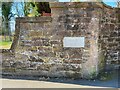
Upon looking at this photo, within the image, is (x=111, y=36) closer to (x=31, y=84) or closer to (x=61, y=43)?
(x=61, y=43)

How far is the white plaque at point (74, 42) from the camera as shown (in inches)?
225

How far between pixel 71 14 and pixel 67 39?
2.00ft

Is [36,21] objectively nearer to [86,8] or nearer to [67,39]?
[67,39]

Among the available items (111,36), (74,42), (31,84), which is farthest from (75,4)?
(31,84)

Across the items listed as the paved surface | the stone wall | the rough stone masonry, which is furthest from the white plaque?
the paved surface

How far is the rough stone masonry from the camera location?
18.7 ft

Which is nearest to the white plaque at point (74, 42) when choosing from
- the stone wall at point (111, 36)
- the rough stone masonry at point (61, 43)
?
the rough stone masonry at point (61, 43)

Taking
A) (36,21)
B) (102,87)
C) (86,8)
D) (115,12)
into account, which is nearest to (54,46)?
(36,21)

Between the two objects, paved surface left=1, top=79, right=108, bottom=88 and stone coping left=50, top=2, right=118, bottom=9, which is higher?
stone coping left=50, top=2, right=118, bottom=9

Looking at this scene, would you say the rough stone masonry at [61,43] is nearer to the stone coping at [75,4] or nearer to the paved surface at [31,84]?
the stone coping at [75,4]

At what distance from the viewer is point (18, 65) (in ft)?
19.9

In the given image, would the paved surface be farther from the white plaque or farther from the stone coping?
the stone coping

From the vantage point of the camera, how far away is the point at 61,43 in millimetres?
5805

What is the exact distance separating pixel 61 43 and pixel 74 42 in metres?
0.32
